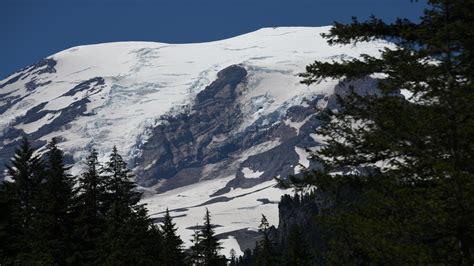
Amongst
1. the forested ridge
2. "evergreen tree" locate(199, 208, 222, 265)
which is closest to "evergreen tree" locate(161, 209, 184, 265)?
"evergreen tree" locate(199, 208, 222, 265)

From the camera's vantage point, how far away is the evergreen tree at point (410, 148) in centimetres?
1151

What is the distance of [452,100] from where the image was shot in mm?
11844

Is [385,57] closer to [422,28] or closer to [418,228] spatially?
[422,28]

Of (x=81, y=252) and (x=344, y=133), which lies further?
(x=81, y=252)

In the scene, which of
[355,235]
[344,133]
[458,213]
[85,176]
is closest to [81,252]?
[85,176]

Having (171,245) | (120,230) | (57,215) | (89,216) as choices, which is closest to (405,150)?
(120,230)

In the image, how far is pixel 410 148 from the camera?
12.5m

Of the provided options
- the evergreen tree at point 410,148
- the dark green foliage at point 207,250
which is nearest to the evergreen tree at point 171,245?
the dark green foliage at point 207,250

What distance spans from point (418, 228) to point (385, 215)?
1.53m

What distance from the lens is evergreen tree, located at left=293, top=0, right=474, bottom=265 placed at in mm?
11508

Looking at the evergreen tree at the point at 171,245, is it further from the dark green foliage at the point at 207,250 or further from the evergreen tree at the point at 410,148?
the evergreen tree at the point at 410,148

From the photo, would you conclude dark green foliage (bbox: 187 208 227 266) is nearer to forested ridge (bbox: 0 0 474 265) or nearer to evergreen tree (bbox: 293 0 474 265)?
forested ridge (bbox: 0 0 474 265)

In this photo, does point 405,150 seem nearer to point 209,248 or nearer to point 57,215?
point 57,215

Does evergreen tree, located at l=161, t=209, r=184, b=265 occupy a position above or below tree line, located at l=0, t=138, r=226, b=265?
below
